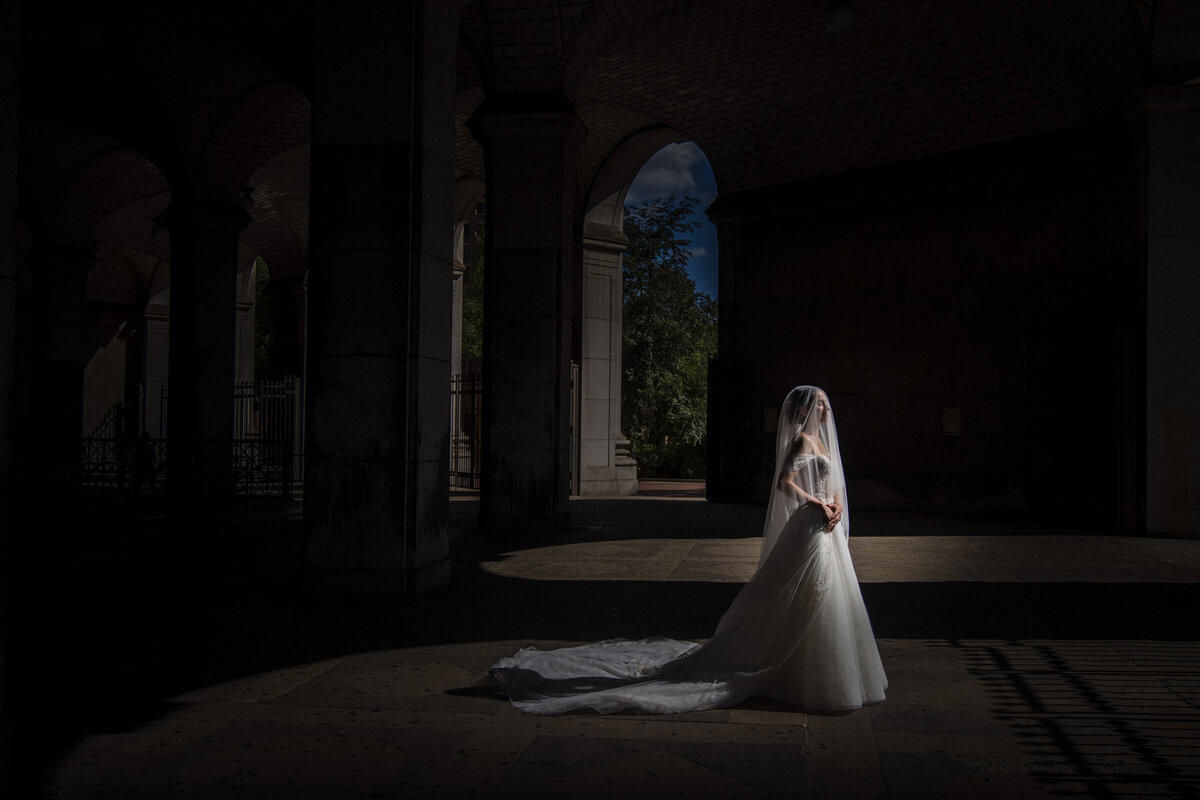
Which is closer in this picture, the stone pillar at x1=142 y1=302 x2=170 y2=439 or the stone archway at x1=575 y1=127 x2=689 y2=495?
the stone archway at x1=575 y1=127 x2=689 y2=495

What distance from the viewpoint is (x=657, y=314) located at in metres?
38.5

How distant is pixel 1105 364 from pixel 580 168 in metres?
11.3

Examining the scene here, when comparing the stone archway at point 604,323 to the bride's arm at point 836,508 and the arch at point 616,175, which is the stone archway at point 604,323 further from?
the bride's arm at point 836,508

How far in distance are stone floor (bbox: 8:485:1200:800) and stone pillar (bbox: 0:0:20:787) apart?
26.6 inches

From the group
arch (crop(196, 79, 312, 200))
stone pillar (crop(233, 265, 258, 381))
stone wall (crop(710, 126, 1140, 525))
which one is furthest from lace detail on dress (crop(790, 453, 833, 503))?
stone pillar (crop(233, 265, 258, 381))

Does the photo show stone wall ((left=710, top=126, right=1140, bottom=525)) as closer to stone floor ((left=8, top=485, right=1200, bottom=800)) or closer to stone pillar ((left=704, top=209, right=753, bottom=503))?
stone pillar ((left=704, top=209, right=753, bottom=503))

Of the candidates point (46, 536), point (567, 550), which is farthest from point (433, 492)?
point (46, 536)

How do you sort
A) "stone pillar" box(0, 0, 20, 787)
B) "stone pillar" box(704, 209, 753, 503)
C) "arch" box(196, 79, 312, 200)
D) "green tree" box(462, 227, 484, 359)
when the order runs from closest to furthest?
"stone pillar" box(0, 0, 20, 787), "arch" box(196, 79, 312, 200), "stone pillar" box(704, 209, 753, 503), "green tree" box(462, 227, 484, 359)

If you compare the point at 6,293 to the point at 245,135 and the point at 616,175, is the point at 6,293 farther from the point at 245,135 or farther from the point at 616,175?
the point at 616,175

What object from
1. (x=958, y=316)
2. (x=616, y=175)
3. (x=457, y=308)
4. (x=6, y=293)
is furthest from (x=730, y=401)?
(x=6, y=293)

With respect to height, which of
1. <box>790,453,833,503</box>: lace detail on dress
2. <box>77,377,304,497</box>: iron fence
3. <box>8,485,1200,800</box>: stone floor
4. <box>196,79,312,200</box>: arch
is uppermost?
<box>196,79,312,200</box>: arch

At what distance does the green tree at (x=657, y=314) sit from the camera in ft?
120

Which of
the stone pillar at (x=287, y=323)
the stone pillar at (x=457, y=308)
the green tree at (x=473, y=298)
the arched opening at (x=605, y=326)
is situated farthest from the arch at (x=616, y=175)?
the green tree at (x=473, y=298)

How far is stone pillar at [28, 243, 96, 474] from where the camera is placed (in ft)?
71.9
